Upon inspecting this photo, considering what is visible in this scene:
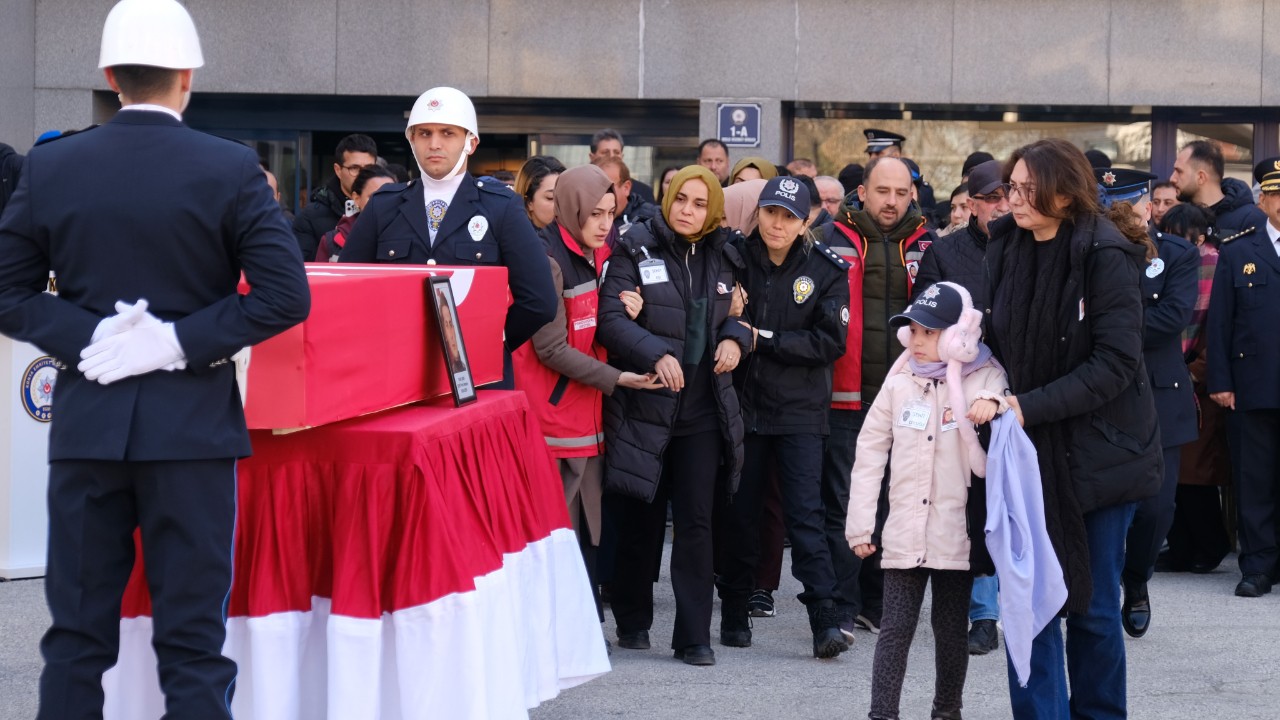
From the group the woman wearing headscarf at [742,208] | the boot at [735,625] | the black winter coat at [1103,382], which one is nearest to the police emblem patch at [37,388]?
the woman wearing headscarf at [742,208]

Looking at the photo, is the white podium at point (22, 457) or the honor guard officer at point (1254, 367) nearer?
the white podium at point (22, 457)

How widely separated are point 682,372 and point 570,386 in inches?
19.0

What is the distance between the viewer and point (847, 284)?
652cm

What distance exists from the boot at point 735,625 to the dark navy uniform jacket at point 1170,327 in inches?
89.5

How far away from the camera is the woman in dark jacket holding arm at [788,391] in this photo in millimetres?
6379

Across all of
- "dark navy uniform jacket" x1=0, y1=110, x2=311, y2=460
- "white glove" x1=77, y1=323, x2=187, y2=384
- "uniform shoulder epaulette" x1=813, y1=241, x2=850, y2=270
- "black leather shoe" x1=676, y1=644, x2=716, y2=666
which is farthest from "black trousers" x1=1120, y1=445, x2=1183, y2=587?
"white glove" x1=77, y1=323, x2=187, y2=384

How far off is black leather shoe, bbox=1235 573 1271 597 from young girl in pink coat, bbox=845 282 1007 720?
3360 millimetres

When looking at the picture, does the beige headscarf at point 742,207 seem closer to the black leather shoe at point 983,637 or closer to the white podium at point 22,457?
the black leather shoe at point 983,637

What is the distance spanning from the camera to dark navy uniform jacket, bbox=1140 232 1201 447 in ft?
23.5

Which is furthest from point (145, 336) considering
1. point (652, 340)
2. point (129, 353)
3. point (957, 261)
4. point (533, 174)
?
point (957, 261)

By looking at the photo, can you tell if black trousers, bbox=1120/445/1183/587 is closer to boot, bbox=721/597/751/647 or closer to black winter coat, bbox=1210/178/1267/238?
boot, bbox=721/597/751/647

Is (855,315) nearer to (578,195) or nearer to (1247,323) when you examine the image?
(578,195)

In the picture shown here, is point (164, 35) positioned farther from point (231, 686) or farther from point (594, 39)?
point (594, 39)

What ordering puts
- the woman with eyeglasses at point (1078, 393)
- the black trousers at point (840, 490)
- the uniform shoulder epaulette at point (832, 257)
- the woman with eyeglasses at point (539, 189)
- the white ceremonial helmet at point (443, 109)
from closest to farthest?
the woman with eyeglasses at point (1078, 393)
the white ceremonial helmet at point (443, 109)
the uniform shoulder epaulette at point (832, 257)
the black trousers at point (840, 490)
the woman with eyeglasses at point (539, 189)
